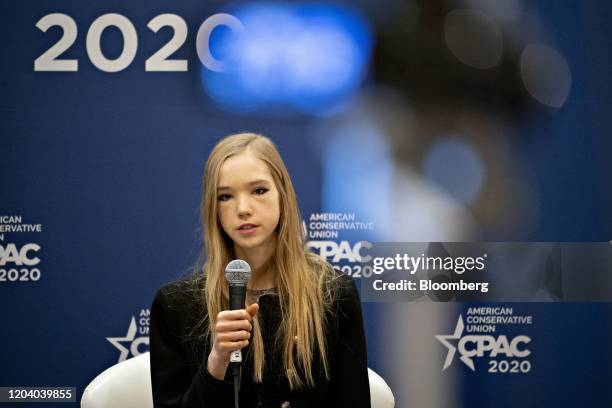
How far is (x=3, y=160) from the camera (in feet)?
10.9

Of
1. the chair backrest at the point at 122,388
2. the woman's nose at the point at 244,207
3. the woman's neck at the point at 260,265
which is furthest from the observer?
the chair backrest at the point at 122,388

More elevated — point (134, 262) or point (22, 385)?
point (134, 262)

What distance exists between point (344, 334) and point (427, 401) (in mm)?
1648

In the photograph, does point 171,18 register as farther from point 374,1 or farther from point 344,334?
point 344,334

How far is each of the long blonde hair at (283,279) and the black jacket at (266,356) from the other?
0.02 m

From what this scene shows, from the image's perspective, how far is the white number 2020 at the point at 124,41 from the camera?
3.33 m

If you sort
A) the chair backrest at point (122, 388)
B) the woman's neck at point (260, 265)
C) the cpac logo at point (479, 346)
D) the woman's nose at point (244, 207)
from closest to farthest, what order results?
the woman's nose at point (244, 207) < the woman's neck at point (260, 265) < the chair backrest at point (122, 388) < the cpac logo at point (479, 346)

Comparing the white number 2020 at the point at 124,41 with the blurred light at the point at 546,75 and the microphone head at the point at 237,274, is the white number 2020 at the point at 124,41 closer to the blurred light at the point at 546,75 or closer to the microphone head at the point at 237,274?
the blurred light at the point at 546,75

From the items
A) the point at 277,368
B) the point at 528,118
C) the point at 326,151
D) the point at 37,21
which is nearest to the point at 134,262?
the point at 326,151

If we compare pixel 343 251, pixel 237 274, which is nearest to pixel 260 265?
pixel 237 274

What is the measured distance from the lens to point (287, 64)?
332 centimetres

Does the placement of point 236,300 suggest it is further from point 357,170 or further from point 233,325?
point 357,170

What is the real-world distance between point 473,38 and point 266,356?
2.18 m

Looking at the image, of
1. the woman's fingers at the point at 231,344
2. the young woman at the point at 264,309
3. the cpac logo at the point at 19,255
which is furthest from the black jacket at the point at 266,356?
the cpac logo at the point at 19,255
